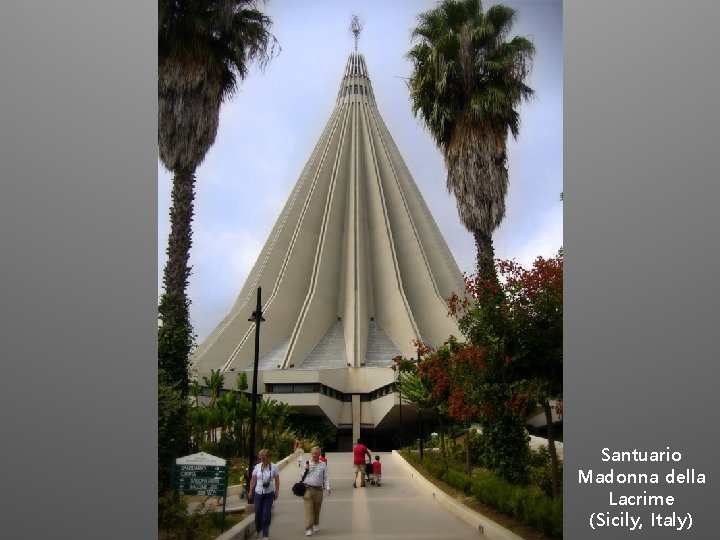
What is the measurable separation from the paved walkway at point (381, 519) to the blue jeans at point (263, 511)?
22 cm

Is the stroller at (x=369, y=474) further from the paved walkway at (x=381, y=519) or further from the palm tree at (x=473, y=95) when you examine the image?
the palm tree at (x=473, y=95)

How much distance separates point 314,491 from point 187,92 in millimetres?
6488

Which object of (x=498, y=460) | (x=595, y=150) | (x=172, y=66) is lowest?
(x=498, y=460)

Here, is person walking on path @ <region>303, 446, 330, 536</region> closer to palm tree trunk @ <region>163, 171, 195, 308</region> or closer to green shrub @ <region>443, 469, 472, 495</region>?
green shrub @ <region>443, 469, 472, 495</region>

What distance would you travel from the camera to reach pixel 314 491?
8234 millimetres

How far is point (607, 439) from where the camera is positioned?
693 cm

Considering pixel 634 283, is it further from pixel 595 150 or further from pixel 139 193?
pixel 139 193

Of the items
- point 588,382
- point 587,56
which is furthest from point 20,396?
point 587,56

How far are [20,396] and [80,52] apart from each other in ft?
11.9

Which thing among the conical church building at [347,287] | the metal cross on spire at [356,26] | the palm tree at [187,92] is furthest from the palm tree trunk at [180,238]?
the conical church building at [347,287]

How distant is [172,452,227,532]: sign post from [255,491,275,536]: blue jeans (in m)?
0.44

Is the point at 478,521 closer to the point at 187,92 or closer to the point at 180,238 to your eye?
the point at 180,238

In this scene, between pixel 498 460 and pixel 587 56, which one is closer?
pixel 587 56

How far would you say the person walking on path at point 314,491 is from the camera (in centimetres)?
820
